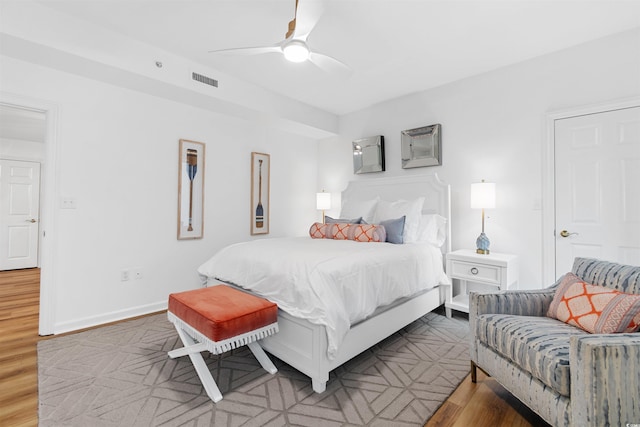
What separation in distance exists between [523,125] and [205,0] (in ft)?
10.3

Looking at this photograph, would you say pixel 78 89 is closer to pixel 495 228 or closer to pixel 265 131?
pixel 265 131

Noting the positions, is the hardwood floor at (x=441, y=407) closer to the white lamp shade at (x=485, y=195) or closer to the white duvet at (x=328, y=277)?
the white duvet at (x=328, y=277)

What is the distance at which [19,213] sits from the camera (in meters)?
5.47

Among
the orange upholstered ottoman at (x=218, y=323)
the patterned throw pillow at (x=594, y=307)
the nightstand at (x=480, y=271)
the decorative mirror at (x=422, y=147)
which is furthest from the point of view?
the decorative mirror at (x=422, y=147)

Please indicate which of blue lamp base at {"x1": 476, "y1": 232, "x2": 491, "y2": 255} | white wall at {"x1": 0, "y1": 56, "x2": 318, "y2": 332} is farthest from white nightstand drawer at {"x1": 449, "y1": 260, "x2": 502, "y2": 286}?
white wall at {"x1": 0, "y1": 56, "x2": 318, "y2": 332}

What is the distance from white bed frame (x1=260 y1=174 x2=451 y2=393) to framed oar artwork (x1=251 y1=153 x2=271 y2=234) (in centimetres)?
216

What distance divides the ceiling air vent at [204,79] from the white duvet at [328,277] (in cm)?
187

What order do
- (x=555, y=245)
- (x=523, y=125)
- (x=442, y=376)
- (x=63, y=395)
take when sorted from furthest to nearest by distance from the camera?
(x=523, y=125)
(x=555, y=245)
(x=442, y=376)
(x=63, y=395)

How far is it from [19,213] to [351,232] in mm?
6310

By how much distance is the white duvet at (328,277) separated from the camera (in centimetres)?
185

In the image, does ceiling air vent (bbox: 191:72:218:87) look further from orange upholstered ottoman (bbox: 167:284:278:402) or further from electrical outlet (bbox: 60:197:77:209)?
orange upholstered ottoman (bbox: 167:284:278:402)

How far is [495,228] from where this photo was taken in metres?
3.24

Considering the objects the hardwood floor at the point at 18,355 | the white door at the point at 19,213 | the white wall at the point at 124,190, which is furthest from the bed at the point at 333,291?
the white door at the point at 19,213

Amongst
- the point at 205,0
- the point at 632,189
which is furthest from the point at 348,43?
the point at 632,189
